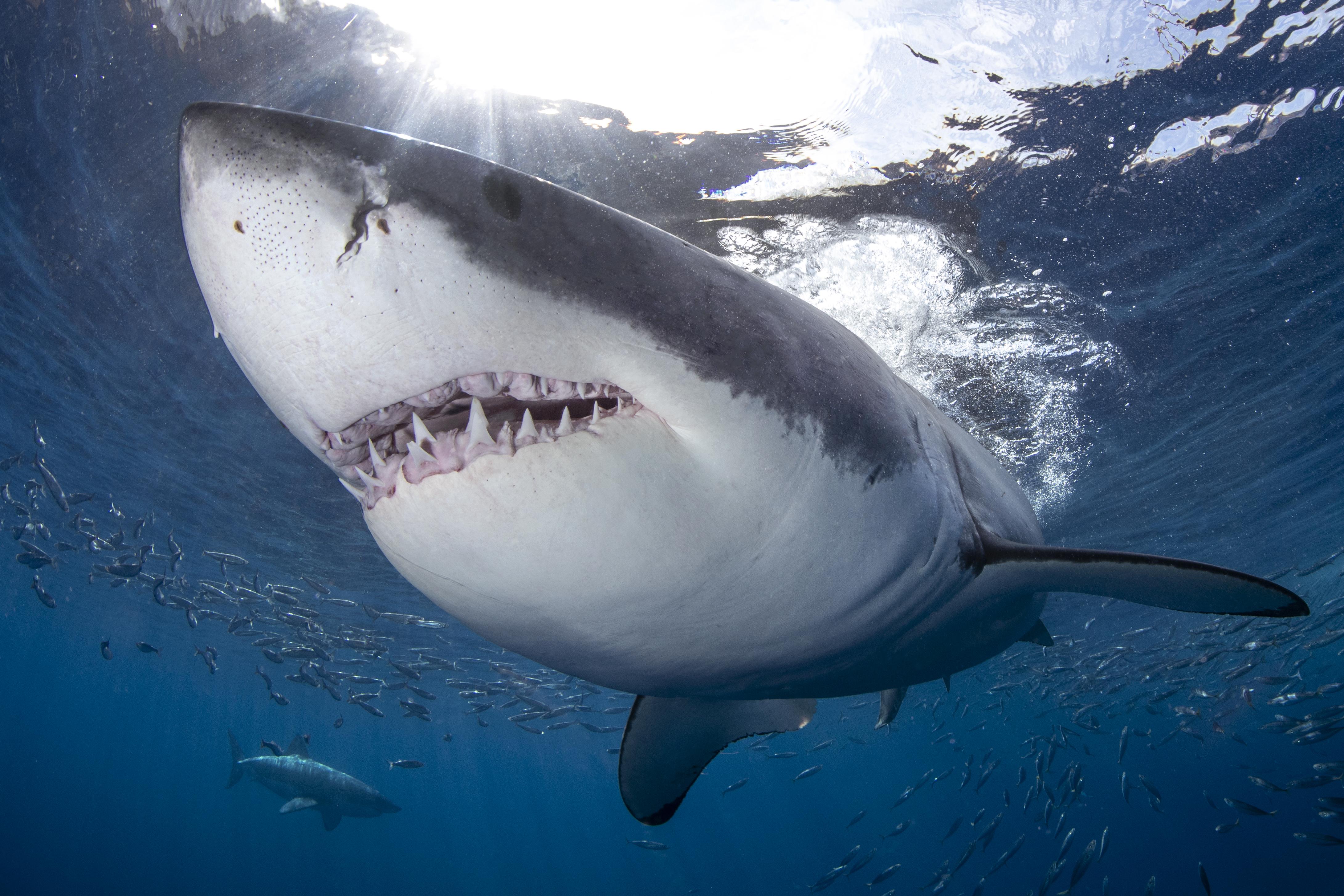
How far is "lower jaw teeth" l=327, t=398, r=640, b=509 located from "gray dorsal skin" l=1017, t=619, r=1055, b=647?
4286 mm

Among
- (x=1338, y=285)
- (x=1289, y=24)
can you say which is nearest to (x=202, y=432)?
(x=1289, y=24)

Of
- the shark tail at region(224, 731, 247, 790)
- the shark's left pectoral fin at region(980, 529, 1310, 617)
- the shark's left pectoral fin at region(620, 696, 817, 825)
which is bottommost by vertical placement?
the shark tail at region(224, 731, 247, 790)

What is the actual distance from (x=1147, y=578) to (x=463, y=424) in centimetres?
238

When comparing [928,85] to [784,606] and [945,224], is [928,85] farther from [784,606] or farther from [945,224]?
[784,606]

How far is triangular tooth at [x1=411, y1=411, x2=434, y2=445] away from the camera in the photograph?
1334 millimetres

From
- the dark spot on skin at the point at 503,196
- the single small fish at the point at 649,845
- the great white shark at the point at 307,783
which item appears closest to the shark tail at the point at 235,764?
the great white shark at the point at 307,783

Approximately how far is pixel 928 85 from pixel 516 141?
3818 mm

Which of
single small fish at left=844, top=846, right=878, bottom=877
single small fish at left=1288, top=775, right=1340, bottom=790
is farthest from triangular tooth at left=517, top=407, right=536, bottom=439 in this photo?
single small fish at left=1288, top=775, right=1340, bottom=790

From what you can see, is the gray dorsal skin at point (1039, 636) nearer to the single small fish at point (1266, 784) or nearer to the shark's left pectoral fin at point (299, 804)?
the single small fish at point (1266, 784)

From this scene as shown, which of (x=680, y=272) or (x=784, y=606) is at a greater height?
(x=680, y=272)

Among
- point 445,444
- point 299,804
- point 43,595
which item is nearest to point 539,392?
point 445,444

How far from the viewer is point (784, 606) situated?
1929 mm

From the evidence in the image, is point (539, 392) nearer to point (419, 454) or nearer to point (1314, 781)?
point (419, 454)

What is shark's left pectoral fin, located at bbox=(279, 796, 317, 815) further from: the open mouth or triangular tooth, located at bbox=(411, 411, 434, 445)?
triangular tooth, located at bbox=(411, 411, 434, 445)
